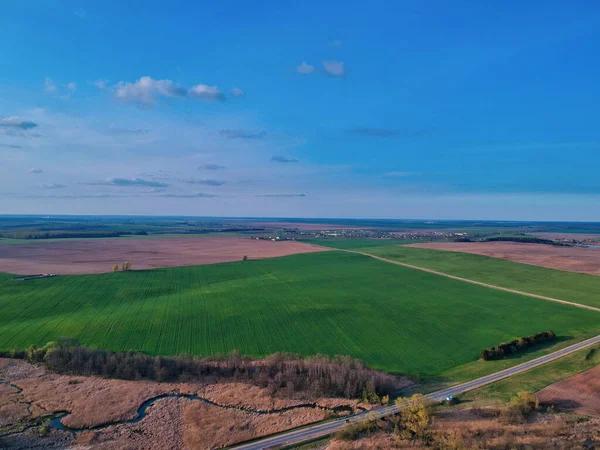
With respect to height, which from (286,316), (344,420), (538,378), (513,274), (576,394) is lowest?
(344,420)

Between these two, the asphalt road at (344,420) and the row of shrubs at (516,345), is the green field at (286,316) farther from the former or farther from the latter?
the asphalt road at (344,420)

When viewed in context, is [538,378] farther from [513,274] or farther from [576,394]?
[513,274]

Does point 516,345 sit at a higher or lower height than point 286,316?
lower

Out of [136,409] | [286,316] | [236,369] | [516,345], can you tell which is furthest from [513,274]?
[136,409]

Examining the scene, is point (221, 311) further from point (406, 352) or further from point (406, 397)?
point (406, 397)

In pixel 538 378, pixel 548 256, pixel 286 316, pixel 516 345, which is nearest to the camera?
pixel 538 378

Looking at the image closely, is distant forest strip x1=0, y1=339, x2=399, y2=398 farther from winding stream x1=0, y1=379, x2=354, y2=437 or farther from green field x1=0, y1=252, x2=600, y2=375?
green field x1=0, y1=252, x2=600, y2=375

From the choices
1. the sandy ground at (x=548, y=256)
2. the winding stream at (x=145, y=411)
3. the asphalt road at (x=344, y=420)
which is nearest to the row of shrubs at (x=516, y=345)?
the asphalt road at (x=344, y=420)
